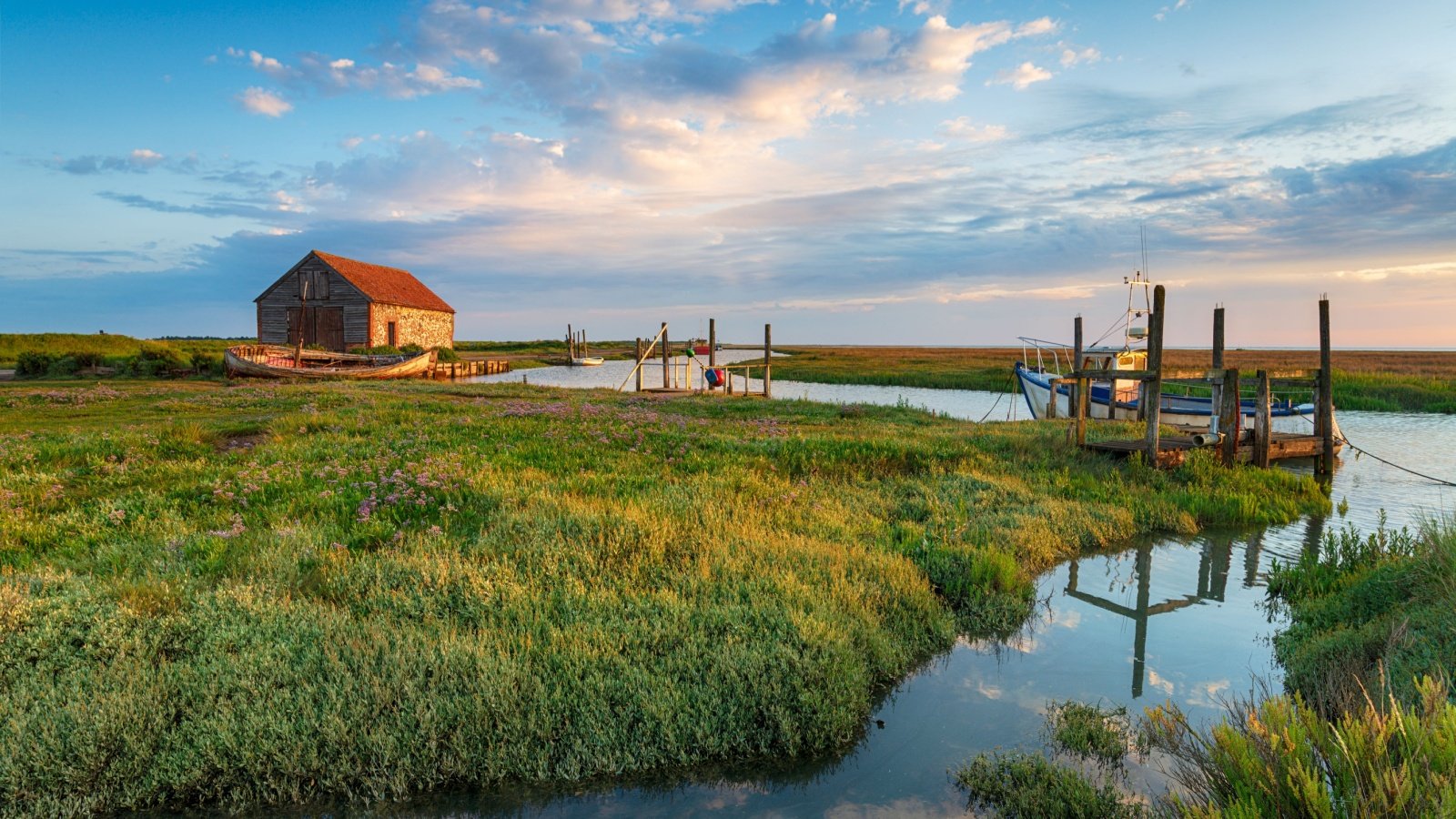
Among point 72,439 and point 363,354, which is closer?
point 72,439

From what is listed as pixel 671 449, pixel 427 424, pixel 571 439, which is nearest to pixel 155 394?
pixel 427 424

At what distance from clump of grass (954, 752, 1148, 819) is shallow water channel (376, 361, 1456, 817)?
19cm

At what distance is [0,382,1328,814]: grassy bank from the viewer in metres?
5.05

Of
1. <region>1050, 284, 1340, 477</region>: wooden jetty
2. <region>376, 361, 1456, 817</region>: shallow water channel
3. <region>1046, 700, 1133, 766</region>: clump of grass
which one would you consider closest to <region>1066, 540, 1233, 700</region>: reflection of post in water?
<region>376, 361, 1456, 817</region>: shallow water channel

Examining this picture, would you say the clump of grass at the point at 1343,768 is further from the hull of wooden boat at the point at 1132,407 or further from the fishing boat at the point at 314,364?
the fishing boat at the point at 314,364

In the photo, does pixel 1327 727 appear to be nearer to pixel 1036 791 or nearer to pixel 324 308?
pixel 1036 791

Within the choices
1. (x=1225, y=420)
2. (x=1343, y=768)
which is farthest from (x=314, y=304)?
(x=1343, y=768)

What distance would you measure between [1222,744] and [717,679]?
11.2 ft

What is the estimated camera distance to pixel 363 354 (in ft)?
158

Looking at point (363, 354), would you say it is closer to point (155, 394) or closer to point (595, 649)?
point (155, 394)

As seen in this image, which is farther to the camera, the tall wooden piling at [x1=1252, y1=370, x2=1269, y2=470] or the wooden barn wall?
the wooden barn wall

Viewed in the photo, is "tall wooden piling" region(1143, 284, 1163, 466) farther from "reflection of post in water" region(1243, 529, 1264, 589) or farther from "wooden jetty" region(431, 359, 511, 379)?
"wooden jetty" region(431, 359, 511, 379)

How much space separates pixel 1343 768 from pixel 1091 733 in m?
2.57

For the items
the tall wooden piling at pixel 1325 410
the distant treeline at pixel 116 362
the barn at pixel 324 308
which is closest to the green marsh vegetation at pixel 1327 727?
the tall wooden piling at pixel 1325 410
